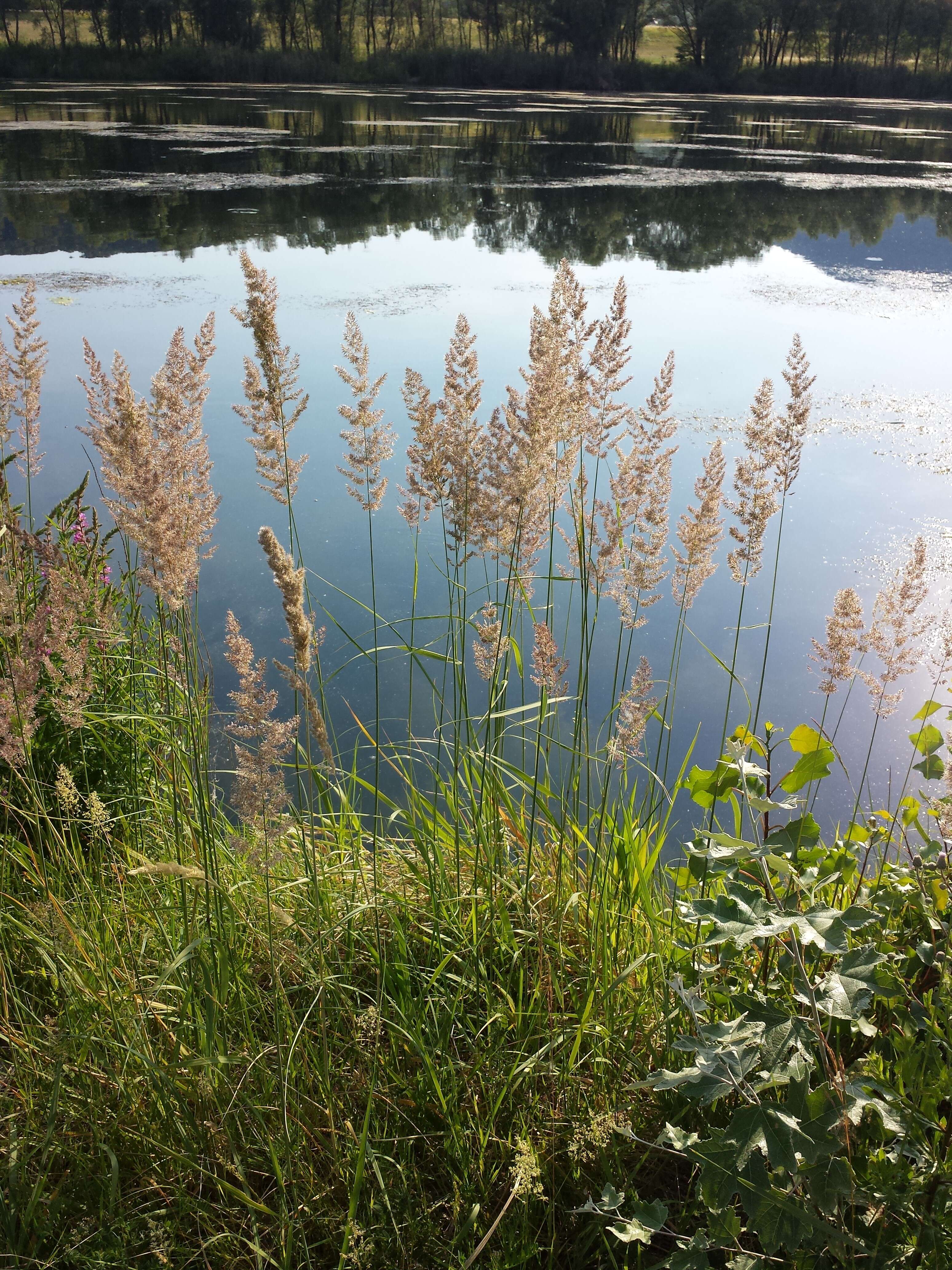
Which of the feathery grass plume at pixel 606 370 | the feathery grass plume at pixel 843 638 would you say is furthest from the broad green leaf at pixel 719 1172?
the feathery grass plume at pixel 606 370

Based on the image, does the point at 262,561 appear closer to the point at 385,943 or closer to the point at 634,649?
the point at 634,649

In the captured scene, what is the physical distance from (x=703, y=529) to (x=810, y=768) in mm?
624

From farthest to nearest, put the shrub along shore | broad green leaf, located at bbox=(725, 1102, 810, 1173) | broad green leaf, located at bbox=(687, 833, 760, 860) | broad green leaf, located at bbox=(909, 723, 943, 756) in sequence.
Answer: the shrub along shore
broad green leaf, located at bbox=(909, 723, 943, 756)
broad green leaf, located at bbox=(687, 833, 760, 860)
broad green leaf, located at bbox=(725, 1102, 810, 1173)

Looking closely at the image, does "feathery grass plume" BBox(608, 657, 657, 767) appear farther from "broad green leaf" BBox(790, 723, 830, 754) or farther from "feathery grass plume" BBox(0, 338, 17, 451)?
A: "feathery grass plume" BBox(0, 338, 17, 451)

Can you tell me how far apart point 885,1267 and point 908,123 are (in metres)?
37.0

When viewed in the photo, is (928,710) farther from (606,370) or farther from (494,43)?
(494,43)

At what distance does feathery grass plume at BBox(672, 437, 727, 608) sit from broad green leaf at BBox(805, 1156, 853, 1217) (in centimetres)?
117

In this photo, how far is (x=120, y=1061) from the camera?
1.68 meters

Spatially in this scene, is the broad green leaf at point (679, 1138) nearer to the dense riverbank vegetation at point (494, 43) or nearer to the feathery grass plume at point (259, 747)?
the feathery grass plume at point (259, 747)

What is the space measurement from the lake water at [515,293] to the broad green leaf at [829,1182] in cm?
226

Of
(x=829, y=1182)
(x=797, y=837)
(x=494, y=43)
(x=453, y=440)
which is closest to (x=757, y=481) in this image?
(x=453, y=440)

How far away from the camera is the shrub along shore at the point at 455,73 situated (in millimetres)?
42438

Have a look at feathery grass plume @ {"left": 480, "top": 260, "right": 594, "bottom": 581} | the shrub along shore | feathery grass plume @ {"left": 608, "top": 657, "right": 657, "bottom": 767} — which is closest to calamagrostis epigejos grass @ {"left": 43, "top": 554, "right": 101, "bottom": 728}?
feathery grass plume @ {"left": 480, "top": 260, "right": 594, "bottom": 581}

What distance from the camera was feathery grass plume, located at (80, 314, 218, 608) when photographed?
148 cm
